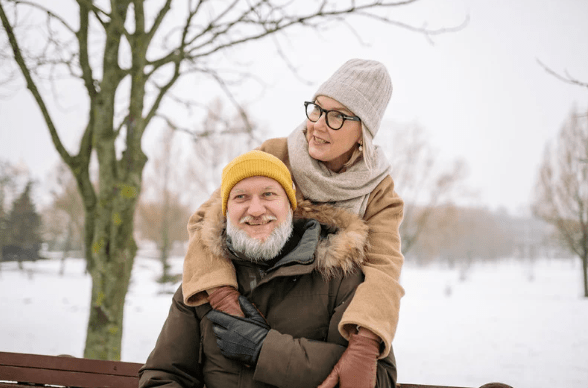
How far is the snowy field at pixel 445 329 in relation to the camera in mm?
7645

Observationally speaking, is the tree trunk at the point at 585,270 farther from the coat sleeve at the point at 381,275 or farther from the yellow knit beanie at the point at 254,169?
the yellow knit beanie at the point at 254,169

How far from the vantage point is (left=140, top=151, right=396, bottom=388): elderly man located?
1.69 meters

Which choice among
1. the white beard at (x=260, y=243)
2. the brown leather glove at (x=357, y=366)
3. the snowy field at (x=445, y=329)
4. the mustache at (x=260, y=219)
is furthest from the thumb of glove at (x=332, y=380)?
the snowy field at (x=445, y=329)

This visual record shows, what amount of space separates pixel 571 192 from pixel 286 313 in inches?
585

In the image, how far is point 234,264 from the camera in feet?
6.47

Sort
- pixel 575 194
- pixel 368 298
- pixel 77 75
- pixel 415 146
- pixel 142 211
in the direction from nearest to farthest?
pixel 368 298
pixel 77 75
pixel 575 194
pixel 415 146
pixel 142 211

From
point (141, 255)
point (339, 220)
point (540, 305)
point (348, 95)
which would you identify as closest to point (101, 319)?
point (339, 220)

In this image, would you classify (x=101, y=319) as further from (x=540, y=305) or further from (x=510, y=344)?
(x=540, y=305)

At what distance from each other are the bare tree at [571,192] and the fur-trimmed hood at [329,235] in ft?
45.3

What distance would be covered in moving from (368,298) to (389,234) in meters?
0.40

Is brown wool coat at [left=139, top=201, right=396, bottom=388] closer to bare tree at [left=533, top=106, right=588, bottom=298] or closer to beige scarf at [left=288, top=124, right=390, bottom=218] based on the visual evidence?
beige scarf at [left=288, top=124, right=390, bottom=218]

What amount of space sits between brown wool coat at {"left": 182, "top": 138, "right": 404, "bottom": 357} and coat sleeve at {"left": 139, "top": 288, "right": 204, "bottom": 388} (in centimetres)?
14

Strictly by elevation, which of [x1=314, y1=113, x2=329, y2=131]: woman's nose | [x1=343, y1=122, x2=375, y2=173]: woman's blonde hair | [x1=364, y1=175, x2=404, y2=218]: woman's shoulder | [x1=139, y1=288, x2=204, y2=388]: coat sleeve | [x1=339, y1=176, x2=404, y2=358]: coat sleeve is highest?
[x1=314, y1=113, x2=329, y2=131]: woman's nose

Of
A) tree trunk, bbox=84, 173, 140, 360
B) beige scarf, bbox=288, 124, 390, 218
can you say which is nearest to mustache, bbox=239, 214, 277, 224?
beige scarf, bbox=288, 124, 390, 218
